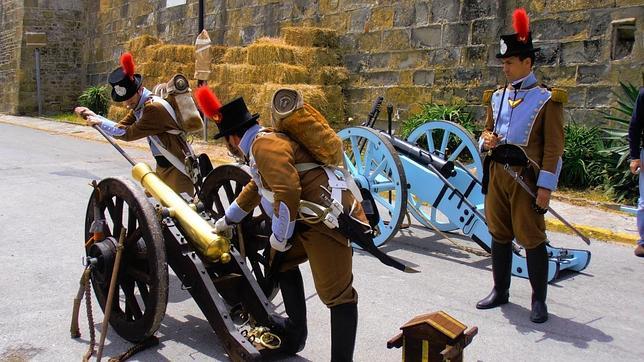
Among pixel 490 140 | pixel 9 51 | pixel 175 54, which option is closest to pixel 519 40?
pixel 490 140

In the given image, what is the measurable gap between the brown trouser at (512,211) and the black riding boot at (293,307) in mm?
1648

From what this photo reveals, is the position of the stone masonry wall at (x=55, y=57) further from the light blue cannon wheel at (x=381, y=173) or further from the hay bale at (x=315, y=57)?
the light blue cannon wheel at (x=381, y=173)

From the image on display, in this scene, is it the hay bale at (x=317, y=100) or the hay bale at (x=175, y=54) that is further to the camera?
the hay bale at (x=175, y=54)

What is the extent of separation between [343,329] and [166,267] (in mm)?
984

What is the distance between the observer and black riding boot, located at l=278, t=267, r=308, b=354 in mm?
3602

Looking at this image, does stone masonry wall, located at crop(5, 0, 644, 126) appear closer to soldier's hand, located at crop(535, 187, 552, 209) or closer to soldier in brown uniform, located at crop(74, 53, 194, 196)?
soldier's hand, located at crop(535, 187, 552, 209)

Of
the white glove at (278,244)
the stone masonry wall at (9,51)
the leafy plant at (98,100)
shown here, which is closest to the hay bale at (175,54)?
the leafy plant at (98,100)

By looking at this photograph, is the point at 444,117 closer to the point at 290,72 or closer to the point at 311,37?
the point at 290,72

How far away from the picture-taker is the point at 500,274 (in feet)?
15.3

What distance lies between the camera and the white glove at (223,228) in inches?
141

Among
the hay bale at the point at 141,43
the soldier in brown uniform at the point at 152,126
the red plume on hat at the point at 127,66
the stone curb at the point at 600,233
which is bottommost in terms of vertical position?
the stone curb at the point at 600,233

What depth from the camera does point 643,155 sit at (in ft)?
20.2

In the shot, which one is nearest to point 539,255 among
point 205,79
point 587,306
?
point 587,306

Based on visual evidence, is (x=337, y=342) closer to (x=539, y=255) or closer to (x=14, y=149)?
(x=539, y=255)
